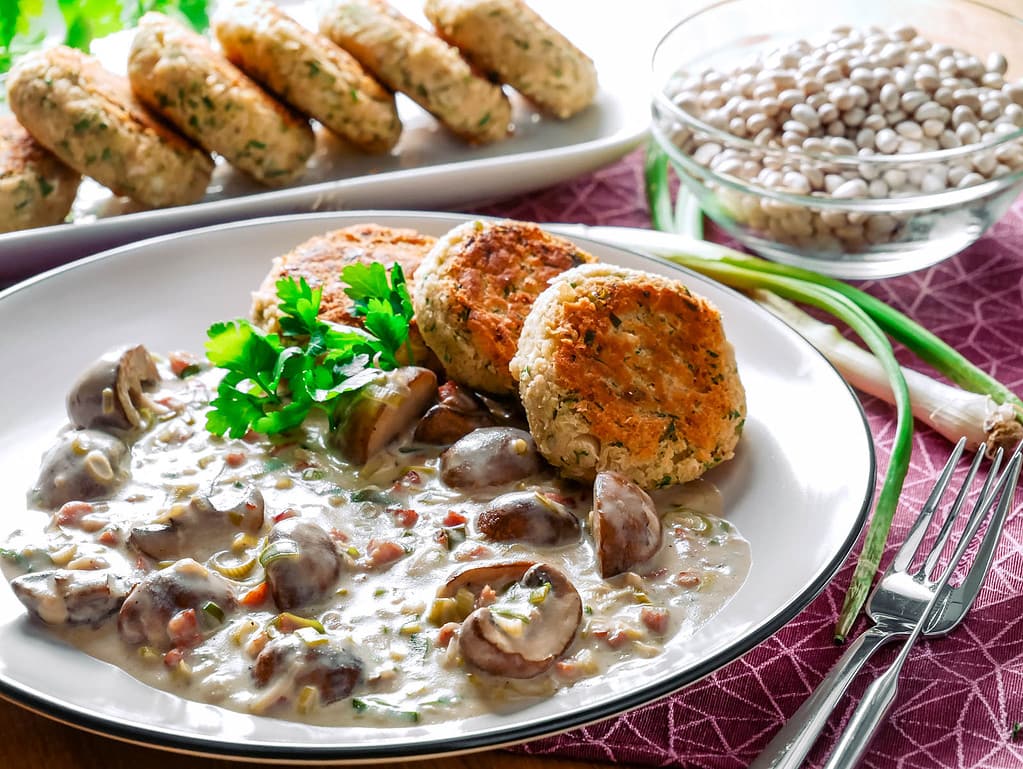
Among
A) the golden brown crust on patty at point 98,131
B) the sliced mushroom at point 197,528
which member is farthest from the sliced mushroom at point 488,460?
the golden brown crust on patty at point 98,131

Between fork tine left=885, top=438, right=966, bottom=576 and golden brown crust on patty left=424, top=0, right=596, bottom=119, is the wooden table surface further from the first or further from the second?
golden brown crust on patty left=424, top=0, right=596, bottom=119

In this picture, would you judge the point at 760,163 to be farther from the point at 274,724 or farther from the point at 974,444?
the point at 274,724

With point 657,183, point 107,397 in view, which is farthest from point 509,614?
point 657,183

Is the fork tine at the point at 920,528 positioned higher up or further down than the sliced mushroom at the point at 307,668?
further down

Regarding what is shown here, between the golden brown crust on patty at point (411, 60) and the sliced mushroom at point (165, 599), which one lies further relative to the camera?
the golden brown crust on patty at point (411, 60)

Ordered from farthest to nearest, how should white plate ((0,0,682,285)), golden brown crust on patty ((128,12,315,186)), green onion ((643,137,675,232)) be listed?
1. green onion ((643,137,675,232))
2. golden brown crust on patty ((128,12,315,186))
3. white plate ((0,0,682,285))

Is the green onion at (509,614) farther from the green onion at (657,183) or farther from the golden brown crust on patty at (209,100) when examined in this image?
the golden brown crust on patty at (209,100)

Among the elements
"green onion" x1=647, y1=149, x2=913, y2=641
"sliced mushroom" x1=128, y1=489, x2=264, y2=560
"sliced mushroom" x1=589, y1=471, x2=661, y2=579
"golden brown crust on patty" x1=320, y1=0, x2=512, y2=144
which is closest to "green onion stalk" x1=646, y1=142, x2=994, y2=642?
"green onion" x1=647, y1=149, x2=913, y2=641
